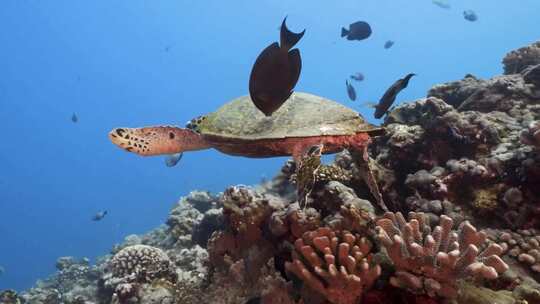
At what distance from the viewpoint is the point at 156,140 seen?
410 centimetres

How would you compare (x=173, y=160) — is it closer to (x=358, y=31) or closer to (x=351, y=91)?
(x=351, y=91)

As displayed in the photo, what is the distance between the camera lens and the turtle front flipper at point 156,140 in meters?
4.01

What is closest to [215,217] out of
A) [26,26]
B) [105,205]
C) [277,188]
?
[277,188]

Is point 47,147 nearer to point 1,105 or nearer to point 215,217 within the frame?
point 1,105

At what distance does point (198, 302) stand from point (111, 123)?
487ft

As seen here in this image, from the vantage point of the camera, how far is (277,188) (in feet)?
24.5

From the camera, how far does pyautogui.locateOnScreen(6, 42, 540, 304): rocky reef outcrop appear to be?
2652 mm

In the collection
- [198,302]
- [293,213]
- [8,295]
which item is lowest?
[198,302]

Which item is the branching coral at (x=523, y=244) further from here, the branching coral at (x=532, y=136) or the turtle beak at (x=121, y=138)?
the turtle beak at (x=121, y=138)

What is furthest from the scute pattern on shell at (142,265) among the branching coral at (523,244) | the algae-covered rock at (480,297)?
the branching coral at (523,244)

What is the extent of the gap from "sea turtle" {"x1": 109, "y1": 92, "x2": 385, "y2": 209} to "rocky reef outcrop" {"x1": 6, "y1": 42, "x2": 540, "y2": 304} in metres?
0.37

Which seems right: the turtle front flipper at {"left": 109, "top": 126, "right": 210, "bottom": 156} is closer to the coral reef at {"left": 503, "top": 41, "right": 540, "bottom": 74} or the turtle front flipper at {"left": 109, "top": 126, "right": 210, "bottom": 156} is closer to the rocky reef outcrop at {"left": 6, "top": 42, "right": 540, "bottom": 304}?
the rocky reef outcrop at {"left": 6, "top": 42, "right": 540, "bottom": 304}

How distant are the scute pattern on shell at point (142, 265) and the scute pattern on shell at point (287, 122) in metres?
2.60

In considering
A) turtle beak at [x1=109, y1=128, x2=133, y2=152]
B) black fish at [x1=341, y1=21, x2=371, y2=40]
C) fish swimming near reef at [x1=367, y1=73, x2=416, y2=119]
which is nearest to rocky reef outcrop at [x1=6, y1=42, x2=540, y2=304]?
fish swimming near reef at [x1=367, y1=73, x2=416, y2=119]
